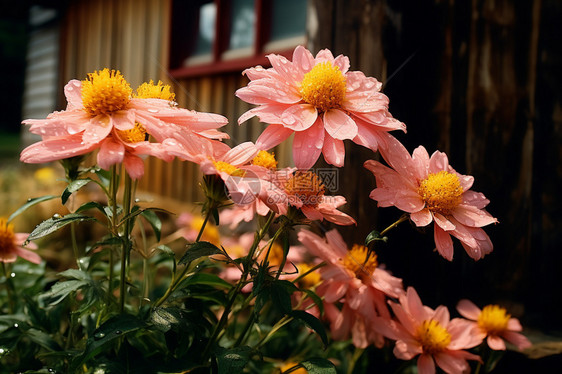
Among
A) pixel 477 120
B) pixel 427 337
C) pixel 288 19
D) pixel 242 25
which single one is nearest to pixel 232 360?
pixel 427 337

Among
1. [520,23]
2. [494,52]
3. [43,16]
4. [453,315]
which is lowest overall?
[453,315]

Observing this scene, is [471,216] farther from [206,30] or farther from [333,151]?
[206,30]

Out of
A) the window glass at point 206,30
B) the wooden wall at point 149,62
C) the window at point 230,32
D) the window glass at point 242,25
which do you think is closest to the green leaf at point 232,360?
the wooden wall at point 149,62

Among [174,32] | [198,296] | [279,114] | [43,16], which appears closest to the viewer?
[279,114]

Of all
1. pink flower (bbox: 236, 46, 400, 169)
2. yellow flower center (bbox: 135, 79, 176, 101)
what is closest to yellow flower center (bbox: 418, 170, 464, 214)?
pink flower (bbox: 236, 46, 400, 169)

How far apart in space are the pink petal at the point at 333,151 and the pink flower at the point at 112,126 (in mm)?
154

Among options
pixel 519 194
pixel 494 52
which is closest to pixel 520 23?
pixel 494 52

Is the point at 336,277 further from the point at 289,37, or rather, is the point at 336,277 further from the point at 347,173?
the point at 289,37

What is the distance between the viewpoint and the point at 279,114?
2.36 feet

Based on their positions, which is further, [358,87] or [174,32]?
[174,32]

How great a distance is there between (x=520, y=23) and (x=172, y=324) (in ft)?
4.49

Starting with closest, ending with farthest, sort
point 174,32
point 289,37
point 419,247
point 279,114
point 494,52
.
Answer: point 279,114
point 419,247
point 494,52
point 289,37
point 174,32

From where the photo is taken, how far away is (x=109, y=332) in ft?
2.23

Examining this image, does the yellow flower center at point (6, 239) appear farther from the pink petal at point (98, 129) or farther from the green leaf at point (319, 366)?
the green leaf at point (319, 366)
